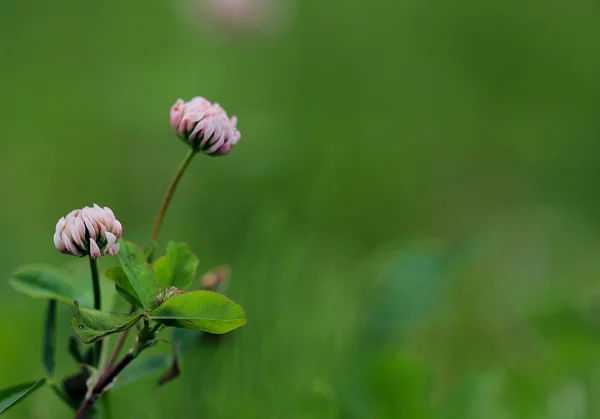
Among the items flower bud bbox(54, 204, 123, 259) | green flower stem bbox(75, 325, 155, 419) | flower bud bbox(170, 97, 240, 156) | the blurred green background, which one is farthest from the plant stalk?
→ the blurred green background

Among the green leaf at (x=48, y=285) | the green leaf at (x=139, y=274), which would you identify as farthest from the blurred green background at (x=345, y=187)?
the green leaf at (x=139, y=274)

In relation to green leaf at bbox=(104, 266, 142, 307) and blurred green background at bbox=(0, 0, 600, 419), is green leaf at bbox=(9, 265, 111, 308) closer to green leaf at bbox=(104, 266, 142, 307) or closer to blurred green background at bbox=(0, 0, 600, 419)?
green leaf at bbox=(104, 266, 142, 307)

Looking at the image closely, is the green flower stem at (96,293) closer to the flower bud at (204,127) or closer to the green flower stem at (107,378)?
the green flower stem at (107,378)

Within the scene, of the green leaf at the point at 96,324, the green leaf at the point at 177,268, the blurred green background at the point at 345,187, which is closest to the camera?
the green leaf at the point at 96,324

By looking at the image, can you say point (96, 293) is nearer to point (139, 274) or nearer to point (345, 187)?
point (139, 274)

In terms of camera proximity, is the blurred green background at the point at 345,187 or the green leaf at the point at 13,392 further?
the blurred green background at the point at 345,187

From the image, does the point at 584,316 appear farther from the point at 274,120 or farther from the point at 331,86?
the point at 331,86

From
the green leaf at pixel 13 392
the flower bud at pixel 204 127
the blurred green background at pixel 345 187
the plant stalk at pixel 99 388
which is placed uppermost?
the blurred green background at pixel 345 187
